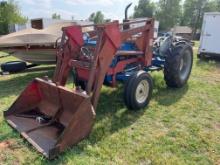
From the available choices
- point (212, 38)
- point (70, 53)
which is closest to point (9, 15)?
point (212, 38)

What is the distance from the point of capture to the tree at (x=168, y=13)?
169 ft

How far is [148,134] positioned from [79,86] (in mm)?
1248

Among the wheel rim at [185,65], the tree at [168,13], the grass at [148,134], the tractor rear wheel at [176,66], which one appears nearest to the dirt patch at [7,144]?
the grass at [148,134]

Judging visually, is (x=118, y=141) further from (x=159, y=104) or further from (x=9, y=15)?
(x=9, y=15)

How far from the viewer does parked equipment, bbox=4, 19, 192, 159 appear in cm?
322

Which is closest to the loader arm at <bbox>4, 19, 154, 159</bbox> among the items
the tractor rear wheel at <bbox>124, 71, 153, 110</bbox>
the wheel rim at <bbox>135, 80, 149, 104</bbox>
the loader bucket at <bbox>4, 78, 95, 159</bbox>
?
the loader bucket at <bbox>4, 78, 95, 159</bbox>

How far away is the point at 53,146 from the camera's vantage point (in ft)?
10.2

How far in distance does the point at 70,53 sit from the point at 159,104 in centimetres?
188

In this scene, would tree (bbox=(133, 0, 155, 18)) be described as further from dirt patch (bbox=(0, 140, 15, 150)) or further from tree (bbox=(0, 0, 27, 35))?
dirt patch (bbox=(0, 140, 15, 150))

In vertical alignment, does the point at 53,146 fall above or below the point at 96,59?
below

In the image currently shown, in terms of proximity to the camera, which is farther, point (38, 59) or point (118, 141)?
point (38, 59)

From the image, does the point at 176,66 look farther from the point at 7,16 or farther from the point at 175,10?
the point at 175,10

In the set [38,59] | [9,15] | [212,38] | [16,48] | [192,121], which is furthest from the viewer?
[9,15]

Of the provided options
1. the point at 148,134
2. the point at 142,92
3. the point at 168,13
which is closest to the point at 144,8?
the point at 168,13
